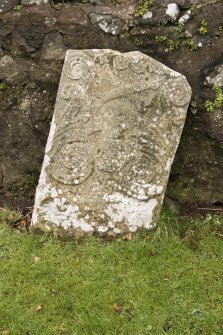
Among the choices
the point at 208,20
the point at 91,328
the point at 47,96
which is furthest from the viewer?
the point at 47,96

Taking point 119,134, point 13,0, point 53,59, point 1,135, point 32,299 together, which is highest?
point 13,0

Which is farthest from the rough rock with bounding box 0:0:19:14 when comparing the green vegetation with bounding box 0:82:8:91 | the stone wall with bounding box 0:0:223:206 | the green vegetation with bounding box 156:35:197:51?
the green vegetation with bounding box 156:35:197:51

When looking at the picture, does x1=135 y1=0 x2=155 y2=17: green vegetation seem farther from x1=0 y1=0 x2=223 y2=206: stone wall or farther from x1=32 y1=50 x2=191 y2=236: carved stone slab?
x1=32 y1=50 x2=191 y2=236: carved stone slab

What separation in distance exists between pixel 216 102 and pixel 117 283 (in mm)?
1811

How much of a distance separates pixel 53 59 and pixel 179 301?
7.81ft

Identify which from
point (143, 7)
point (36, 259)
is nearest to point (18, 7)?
point (143, 7)

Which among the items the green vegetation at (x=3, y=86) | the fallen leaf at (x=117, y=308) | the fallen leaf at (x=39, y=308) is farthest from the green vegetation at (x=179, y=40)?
the fallen leaf at (x=39, y=308)

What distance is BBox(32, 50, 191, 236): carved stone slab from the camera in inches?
166

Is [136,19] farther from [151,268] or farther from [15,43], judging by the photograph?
[151,268]

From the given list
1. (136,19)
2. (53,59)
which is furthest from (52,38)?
(136,19)

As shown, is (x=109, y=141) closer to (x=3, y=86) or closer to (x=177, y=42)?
(x=177, y=42)

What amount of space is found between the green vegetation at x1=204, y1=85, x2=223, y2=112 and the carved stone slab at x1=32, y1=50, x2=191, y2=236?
385 mm

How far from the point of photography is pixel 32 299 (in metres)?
3.87

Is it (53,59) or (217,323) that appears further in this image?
(53,59)
